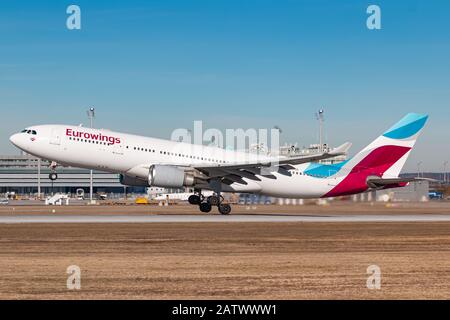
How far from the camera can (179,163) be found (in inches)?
2167

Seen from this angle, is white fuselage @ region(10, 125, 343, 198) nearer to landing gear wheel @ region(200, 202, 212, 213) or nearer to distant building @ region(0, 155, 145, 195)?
landing gear wheel @ region(200, 202, 212, 213)

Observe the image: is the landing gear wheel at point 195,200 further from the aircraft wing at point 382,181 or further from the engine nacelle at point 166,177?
the aircraft wing at point 382,181

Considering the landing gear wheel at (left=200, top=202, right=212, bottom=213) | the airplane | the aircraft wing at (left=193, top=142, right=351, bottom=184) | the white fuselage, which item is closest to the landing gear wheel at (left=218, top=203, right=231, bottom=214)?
the airplane

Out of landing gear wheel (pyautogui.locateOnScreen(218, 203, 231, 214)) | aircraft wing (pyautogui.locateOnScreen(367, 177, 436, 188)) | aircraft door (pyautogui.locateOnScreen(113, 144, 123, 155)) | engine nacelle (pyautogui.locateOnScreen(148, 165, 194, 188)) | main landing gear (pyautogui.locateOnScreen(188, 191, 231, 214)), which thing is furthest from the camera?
aircraft wing (pyautogui.locateOnScreen(367, 177, 436, 188))

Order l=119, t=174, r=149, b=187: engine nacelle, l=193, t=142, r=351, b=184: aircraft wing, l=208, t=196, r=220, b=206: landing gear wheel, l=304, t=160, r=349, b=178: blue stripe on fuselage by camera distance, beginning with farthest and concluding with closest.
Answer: l=304, t=160, r=349, b=178: blue stripe on fuselage
l=208, t=196, r=220, b=206: landing gear wheel
l=119, t=174, r=149, b=187: engine nacelle
l=193, t=142, r=351, b=184: aircraft wing

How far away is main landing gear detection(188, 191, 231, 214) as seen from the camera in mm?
55000

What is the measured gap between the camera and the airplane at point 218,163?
52344mm

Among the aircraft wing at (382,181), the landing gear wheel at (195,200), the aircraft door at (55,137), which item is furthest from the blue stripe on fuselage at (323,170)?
the aircraft door at (55,137)

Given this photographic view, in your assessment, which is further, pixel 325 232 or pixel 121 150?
pixel 121 150

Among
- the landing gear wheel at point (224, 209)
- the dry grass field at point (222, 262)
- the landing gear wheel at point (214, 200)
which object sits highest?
the landing gear wheel at point (214, 200)

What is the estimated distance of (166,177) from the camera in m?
51.7
